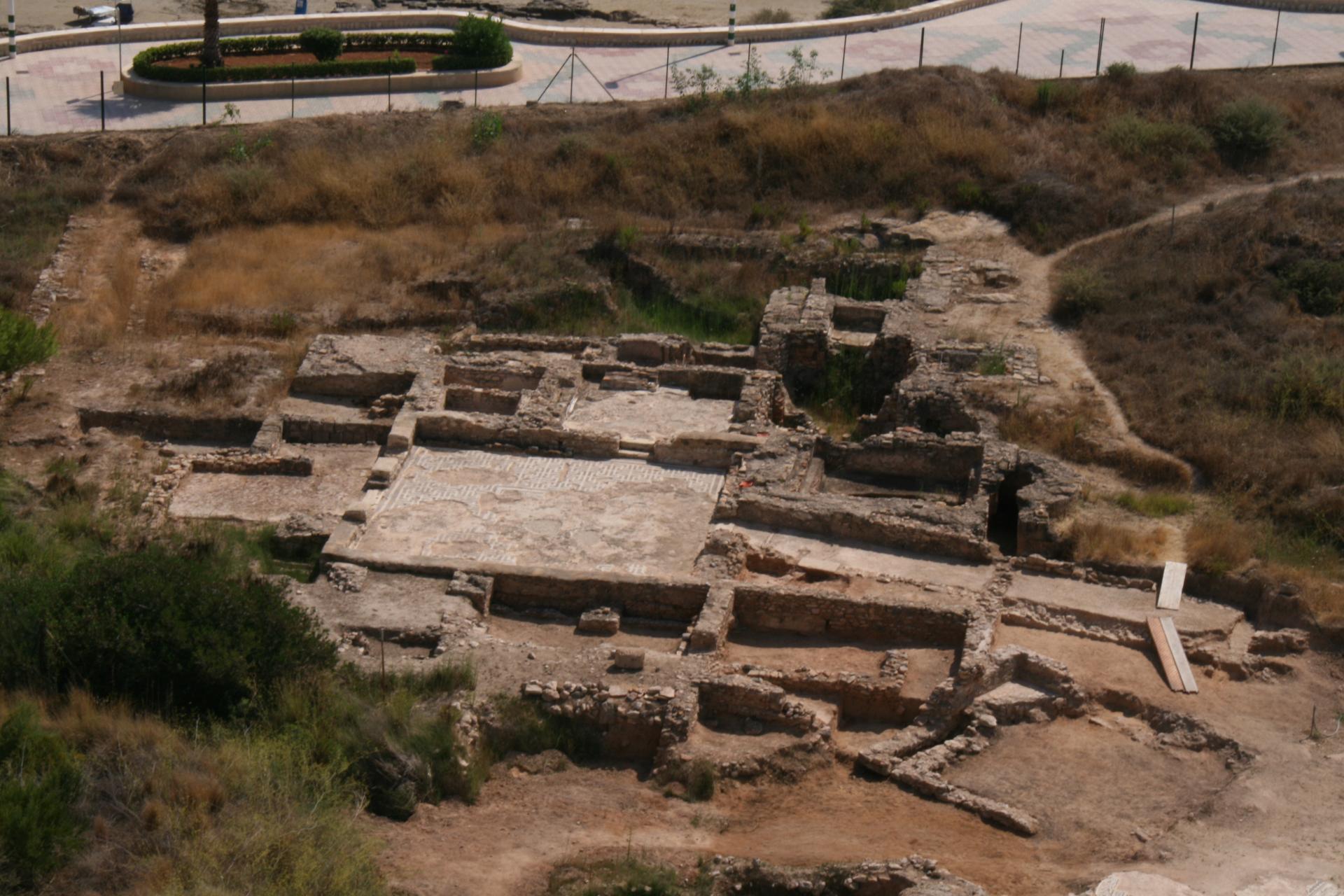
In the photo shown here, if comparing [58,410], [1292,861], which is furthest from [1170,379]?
[58,410]

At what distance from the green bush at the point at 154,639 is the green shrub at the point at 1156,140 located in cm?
1890

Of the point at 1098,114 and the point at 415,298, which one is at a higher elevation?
the point at 1098,114

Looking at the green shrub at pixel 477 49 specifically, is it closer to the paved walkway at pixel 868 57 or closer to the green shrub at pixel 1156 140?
the paved walkway at pixel 868 57

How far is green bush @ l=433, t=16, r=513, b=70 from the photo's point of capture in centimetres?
3456

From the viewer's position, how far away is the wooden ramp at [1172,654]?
690 inches

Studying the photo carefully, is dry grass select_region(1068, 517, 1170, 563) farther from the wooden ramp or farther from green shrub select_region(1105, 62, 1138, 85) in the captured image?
green shrub select_region(1105, 62, 1138, 85)

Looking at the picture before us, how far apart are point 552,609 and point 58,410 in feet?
26.1

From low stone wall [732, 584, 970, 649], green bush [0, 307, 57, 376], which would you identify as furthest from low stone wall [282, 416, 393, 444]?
low stone wall [732, 584, 970, 649]

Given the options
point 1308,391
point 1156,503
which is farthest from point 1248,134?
point 1156,503

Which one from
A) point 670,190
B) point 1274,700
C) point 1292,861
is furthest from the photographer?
point 670,190

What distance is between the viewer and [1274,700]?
17.4m

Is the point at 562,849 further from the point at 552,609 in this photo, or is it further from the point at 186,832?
the point at 552,609

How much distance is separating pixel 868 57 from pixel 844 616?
1957 cm

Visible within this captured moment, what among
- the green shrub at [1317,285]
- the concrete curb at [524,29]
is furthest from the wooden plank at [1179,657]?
the concrete curb at [524,29]
